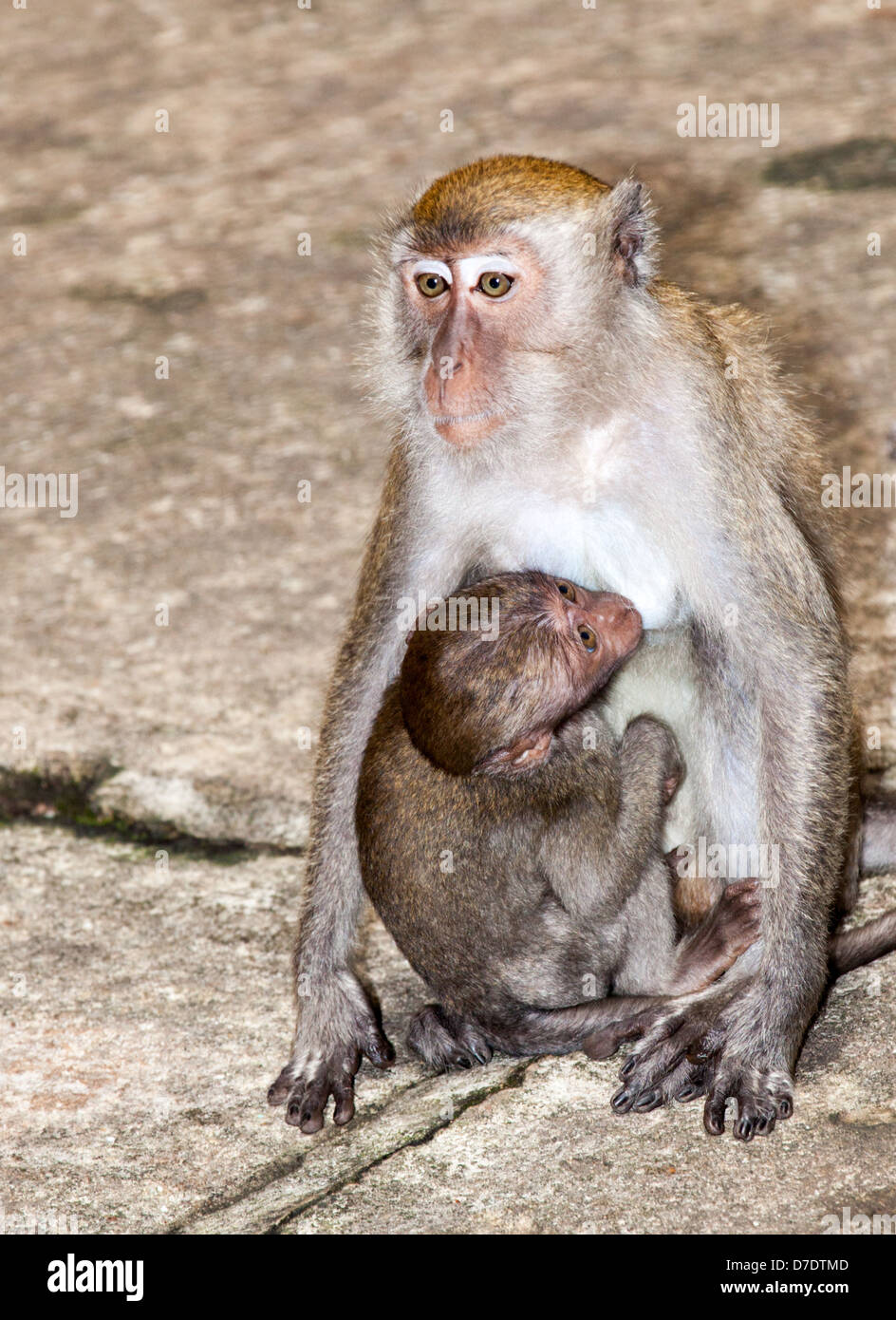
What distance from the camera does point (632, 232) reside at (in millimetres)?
3549

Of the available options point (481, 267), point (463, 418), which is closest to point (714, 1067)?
point (463, 418)

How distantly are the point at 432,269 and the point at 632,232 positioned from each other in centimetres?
42

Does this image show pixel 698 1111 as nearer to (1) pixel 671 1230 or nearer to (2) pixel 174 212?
(1) pixel 671 1230

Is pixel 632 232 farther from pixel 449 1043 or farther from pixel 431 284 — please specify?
pixel 449 1043

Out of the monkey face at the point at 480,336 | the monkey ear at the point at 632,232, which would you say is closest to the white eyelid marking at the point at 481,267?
the monkey face at the point at 480,336

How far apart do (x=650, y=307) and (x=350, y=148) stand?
5.62 meters

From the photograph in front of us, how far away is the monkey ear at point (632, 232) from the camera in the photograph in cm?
351

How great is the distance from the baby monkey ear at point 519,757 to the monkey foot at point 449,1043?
547 mm

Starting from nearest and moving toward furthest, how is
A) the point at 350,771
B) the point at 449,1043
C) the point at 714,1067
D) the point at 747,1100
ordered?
the point at 747,1100
the point at 714,1067
the point at 449,1043
the point at 350,771

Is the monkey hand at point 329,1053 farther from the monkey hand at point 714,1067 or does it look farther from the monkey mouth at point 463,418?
the monkey mouth at point 463,418

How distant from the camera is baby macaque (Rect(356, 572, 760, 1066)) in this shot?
357 centimetres

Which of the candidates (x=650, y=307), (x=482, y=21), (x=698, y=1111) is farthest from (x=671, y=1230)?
(x=482, y=21)

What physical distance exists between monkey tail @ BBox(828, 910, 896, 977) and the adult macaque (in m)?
0.23

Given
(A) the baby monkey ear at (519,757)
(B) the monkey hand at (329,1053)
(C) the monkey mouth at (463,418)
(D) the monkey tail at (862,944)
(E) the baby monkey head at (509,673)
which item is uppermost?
(C) the monkey mouth at (463,418)
